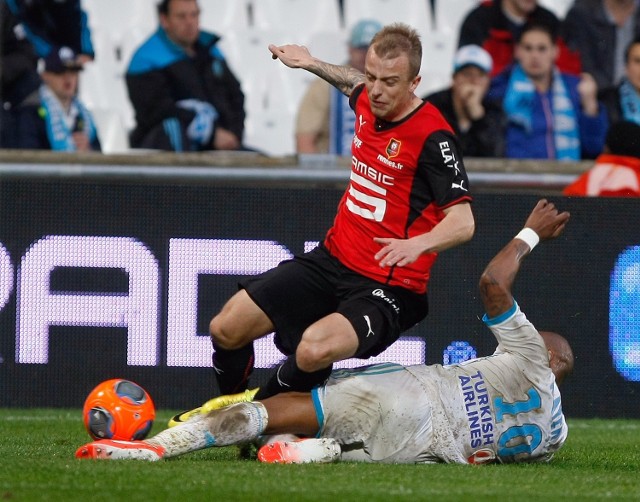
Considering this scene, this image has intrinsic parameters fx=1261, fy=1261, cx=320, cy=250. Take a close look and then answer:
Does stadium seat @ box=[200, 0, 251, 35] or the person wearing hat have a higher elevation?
stadium seat @ box=[200, 0, 251, 35]

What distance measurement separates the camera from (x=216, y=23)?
11.7 m

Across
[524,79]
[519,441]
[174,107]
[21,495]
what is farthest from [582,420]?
[21,495]

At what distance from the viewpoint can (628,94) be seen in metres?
10.9

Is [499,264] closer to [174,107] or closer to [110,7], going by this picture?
[174,107]

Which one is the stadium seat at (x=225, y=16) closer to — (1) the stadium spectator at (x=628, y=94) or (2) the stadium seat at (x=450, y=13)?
(2) the stadium seat at (x=450, y=13)

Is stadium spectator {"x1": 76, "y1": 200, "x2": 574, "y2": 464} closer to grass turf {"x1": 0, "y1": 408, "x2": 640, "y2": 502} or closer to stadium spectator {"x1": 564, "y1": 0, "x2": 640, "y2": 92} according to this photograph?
grass turf {"x1": 0, "y1": 408, "x2": 640, "y2": 502}

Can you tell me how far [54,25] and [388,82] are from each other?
5475mm

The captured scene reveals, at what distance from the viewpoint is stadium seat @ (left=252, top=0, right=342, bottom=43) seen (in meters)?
11.9

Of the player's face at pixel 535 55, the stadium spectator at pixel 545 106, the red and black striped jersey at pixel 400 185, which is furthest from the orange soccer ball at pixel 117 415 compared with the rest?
the player's face at pixel 535 55

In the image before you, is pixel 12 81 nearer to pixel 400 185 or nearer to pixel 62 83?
pixel 62 83

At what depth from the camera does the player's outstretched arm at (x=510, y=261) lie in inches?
236

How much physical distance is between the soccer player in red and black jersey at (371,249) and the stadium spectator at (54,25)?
4.78 m

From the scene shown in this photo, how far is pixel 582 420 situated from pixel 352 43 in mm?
3825

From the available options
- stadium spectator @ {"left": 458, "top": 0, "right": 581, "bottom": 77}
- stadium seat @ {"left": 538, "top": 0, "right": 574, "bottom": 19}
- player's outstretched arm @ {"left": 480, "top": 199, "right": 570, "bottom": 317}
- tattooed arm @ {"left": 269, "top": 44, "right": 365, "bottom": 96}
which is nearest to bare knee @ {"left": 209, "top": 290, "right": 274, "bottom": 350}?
player's outstretched arm @ {"left": 480, "top": 199, "right": 570, "bottom": 317}
